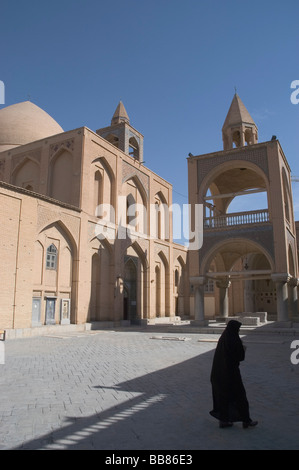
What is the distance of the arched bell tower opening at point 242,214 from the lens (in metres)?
17.9

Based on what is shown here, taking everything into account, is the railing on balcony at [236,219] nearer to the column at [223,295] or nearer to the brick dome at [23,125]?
the column at [223,295]

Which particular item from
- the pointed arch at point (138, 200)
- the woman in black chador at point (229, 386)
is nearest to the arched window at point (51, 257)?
the pointed arch at point (138, 200)

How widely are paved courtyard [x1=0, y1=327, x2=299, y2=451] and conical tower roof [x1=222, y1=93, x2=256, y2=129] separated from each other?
49.8 feet

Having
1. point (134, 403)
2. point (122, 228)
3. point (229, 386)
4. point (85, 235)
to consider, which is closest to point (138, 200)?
point (122, 228)

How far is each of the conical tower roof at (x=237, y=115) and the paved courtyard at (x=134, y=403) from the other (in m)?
15.2

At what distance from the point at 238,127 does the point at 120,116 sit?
9658 mm

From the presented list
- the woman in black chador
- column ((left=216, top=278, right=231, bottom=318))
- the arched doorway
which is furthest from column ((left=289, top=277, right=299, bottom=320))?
the woman in black chador

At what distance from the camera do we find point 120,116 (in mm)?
27688

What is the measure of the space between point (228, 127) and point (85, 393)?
62.2 ft

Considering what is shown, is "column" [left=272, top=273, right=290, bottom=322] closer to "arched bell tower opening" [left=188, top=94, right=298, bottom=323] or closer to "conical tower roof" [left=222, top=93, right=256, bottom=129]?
"arched bell tower opening" [left=188, top=94, right=298, bottom=323]

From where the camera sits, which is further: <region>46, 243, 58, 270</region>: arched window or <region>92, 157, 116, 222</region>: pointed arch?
<region>92, 157, 116, 222</region>: pointed arch

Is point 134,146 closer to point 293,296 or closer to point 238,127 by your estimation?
point 238,127

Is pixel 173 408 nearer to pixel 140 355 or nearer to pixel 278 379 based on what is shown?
pixel 278 379

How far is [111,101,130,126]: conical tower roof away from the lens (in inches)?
1090
